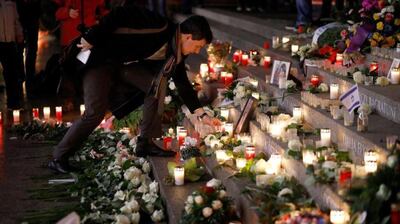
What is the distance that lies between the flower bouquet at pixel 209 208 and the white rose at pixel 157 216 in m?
0.40

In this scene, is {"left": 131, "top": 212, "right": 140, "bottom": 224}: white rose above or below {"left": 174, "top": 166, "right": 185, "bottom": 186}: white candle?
below

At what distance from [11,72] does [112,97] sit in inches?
144

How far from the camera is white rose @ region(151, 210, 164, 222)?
568 centimetres

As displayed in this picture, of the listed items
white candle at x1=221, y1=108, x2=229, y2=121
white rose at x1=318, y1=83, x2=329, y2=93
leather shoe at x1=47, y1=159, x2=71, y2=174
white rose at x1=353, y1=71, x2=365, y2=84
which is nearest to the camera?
white rose at x1=353, y1=71, x2=365, y2=84

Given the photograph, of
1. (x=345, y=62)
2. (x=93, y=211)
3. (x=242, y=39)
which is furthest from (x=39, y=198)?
(x=242, y=39)

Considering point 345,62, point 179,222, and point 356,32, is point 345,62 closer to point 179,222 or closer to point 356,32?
point 356,32

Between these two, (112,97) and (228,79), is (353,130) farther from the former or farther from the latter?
(228,79)

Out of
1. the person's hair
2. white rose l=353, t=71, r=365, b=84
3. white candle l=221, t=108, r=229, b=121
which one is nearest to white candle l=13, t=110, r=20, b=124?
white candle l=221, t=108, r=229, b=121

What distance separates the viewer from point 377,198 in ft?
14.0

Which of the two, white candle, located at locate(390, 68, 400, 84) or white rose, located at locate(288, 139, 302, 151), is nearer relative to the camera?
white rose, located at locate(288, 139, 302, 151)

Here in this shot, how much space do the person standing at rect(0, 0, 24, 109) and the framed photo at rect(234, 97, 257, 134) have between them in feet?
13.2

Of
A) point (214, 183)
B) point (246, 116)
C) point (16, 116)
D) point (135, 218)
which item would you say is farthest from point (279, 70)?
point (16, 116)

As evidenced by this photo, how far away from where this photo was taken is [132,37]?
6.53 meters

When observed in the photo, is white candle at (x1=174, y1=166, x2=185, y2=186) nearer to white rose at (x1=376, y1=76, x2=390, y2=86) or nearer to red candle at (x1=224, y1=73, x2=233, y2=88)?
white rose at (x1=376, y1=76, x2=390, y2=86)
